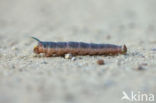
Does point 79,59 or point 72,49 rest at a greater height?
point 72,49

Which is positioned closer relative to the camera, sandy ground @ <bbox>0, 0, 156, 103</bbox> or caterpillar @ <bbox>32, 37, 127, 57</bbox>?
sandy ground @ <bbox>0, 0, 156, 103</bbox>

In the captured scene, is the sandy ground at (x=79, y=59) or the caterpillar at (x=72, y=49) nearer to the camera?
the sandy ground at (x=79, y=59)

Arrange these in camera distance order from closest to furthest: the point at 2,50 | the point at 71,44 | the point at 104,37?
the point at 71,44 → the point at 2,50 → the point at 104,37

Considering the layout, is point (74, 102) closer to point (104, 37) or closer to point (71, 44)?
point (71, 44)

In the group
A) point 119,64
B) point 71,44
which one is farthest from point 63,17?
point 119,64
